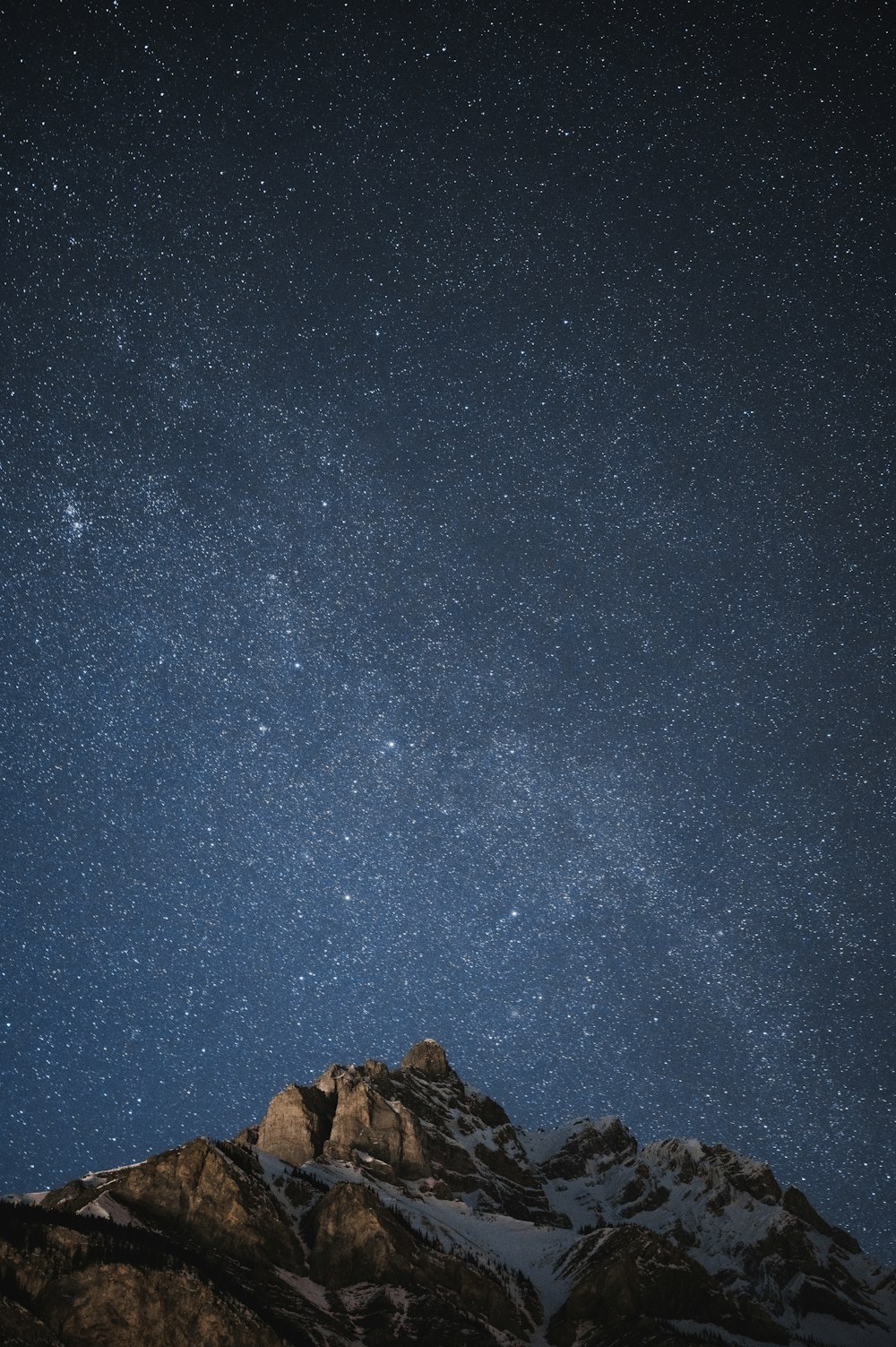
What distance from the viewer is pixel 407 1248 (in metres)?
96.6

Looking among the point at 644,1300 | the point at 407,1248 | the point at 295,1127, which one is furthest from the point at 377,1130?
the point at 644,1300

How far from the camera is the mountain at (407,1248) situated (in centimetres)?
7112

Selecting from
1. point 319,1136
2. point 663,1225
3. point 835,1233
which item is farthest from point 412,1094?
point 835,1233

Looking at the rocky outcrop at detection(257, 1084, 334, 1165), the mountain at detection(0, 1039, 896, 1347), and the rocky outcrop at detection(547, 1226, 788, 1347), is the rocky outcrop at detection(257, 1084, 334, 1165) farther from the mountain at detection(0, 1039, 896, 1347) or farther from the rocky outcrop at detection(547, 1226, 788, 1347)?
the rocky outcrop at detection(547, 1226, 788, 1347)

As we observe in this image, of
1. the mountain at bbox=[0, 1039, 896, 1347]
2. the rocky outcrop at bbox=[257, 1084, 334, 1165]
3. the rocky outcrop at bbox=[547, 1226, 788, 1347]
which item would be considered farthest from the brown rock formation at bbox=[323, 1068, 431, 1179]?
the rocky outcrop at bbox=[547, 1226, 788, 1347]

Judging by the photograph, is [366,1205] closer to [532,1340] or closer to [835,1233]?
[532,1340]

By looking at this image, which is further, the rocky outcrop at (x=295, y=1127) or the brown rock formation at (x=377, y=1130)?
the brown rock formation at (x=377, y=1130)

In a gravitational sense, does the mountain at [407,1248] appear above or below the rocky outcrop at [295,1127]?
above

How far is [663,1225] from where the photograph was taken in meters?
163

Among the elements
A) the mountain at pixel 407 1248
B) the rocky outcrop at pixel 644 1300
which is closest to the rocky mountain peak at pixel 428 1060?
the mountain at pixel 407 1248

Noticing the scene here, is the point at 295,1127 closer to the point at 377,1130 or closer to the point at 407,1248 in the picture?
the point at 377,1130

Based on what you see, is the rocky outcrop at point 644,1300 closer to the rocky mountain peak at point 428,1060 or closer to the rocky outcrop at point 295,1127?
the rocky outcrop at point 295,1127

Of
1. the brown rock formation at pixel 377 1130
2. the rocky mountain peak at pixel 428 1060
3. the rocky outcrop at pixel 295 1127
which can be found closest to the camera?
the rocky outcrop at pixel 295 1127

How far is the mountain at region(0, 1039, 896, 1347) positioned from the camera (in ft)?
233
